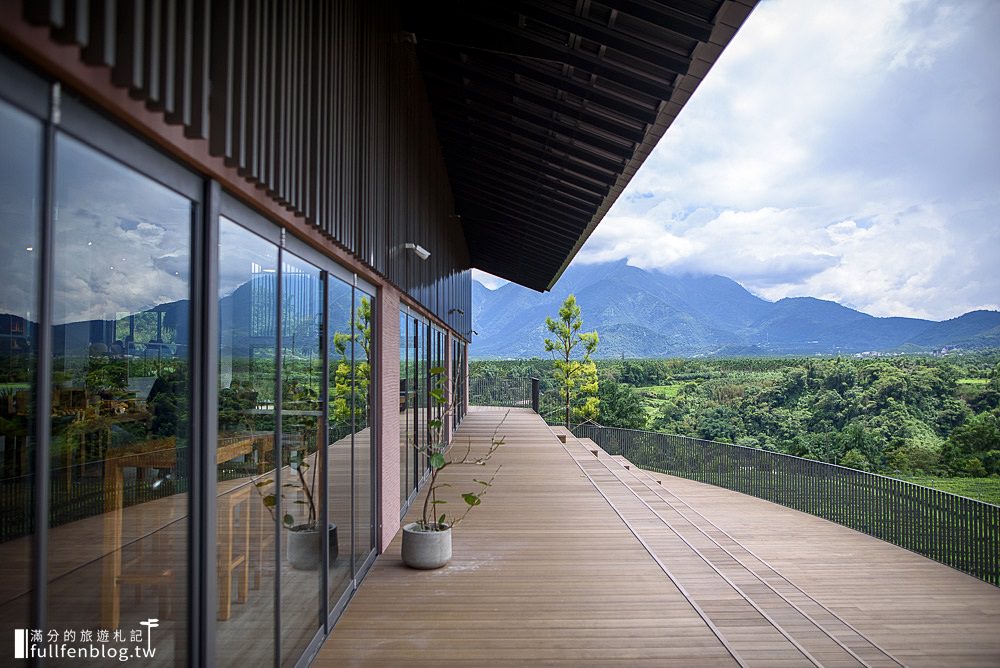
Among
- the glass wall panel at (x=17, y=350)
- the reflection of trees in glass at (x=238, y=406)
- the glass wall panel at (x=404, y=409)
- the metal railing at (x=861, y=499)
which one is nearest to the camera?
the glass wall panel at (x=17, y=350)

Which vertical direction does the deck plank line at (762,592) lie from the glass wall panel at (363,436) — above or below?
below

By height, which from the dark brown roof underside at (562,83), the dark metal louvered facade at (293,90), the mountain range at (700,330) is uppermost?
the mountain range at (700,330)

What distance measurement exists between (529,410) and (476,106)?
743 inches

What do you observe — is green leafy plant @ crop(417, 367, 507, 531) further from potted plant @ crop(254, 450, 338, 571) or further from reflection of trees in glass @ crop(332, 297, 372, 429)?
potted plant @ crop(254, 450, 338, 571)

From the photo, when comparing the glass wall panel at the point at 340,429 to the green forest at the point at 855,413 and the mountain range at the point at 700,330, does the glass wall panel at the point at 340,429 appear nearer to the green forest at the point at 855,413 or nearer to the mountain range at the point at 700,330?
the green forest at the point at 855,413

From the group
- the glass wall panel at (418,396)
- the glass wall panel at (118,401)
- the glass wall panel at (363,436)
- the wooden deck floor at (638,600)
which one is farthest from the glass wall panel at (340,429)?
the glass wall panel at (418,396)

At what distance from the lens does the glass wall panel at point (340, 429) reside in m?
4.51

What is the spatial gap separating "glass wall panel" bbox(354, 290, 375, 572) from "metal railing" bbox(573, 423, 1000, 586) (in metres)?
7.07

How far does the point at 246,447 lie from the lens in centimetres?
296

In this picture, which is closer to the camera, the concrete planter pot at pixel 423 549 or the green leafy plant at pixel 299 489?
the green leafy plant at pixel 299 489

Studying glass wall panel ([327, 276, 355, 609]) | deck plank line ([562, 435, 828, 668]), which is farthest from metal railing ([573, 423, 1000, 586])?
glass wall panel ([327, 276, 355, 609])

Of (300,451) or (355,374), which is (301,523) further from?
(355,374)

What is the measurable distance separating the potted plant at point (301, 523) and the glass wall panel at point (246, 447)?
194 millimetres

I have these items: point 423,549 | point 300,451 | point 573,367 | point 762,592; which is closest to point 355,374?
point 300,451
